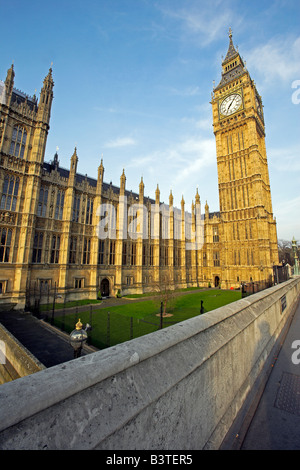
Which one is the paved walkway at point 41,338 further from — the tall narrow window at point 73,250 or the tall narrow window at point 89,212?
the tall narrow window at point 89,212

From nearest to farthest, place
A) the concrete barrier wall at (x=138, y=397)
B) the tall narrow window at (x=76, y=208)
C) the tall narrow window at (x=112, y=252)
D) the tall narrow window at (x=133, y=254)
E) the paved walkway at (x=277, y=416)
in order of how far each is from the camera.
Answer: the concrete barrier wall at (x=138, y=397), the paved walkway at (x=277, y=416), the tall narrow window at (x=76, y=208), the tall narrow window at (x=112, y=252), the tall narrow window at (x=133, y=254)

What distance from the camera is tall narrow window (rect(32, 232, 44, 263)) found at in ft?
74.4

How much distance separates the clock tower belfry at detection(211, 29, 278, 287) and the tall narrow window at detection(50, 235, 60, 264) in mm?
31196

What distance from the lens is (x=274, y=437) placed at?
10.3ft

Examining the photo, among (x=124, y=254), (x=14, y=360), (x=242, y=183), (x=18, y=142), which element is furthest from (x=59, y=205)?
(x=242, y=183)

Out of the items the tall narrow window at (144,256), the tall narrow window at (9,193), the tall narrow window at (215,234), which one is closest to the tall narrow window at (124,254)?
the tall narrow window at (144,256)

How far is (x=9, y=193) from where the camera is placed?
2138cm

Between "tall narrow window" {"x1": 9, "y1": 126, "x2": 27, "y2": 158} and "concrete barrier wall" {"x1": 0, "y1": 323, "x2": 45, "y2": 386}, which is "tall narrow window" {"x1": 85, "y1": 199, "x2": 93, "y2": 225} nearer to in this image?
"tall narrow window" {"x1": 9, "y1": 126, "x2": 27, "y2": 158}

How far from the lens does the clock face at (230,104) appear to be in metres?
42.8

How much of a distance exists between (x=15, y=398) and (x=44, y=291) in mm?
24305

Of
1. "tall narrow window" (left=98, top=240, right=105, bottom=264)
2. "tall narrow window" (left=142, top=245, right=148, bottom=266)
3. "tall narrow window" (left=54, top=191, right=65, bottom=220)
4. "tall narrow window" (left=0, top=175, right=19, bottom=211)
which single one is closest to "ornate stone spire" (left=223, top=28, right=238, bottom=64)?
"tall narrow window" (left=142, top=245, right=148, bottom=266)

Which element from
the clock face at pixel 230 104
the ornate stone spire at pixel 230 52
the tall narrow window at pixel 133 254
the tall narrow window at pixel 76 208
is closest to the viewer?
the tall narrow window at pixel 76 208

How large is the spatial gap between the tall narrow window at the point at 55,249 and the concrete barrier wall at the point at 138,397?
78.9 feet
